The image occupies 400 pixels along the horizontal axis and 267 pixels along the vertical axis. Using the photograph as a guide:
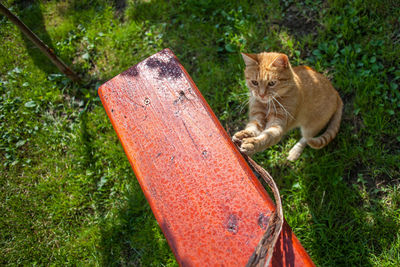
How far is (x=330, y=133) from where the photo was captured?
238 cm

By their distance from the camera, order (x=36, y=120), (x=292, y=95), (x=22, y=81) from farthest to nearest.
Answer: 1. (x=22, y=81)
2. (x=36, y=120)
3. (x=292, y=95)

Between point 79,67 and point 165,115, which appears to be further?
point 79,67

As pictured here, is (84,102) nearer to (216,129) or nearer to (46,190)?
(46,190)

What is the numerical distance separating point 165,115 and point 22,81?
3.10 meters

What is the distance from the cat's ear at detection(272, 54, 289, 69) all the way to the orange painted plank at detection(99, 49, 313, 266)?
0.92 m

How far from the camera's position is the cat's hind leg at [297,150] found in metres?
2.51

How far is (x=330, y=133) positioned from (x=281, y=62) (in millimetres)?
877

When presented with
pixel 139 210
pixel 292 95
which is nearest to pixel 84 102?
pixel 139 210

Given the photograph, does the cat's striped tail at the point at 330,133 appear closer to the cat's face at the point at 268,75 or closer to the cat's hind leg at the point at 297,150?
the cat's hind leg at the point at 297,150

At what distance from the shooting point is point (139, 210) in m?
2.54

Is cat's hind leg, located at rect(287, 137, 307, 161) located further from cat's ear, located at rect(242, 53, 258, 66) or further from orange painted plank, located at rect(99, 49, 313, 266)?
orange painted plank, located at rect(99, 49, 313, 266)

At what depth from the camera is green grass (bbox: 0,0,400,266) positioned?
2.23 m

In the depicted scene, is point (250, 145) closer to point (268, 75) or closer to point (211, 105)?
point (268, 75)

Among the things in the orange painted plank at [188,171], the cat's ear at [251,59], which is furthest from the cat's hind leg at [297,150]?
the orange painted plank at [188,171]
